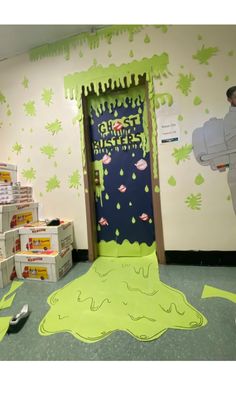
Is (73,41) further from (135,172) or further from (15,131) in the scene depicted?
(135,172)

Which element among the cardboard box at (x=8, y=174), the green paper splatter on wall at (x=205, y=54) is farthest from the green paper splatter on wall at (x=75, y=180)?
the green paper splatter on wall at (x=205, y=54)

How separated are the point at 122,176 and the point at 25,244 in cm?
95

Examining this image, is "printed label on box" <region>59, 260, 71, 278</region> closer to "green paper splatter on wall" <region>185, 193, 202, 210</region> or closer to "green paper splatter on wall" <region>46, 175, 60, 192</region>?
"green paper splatter on wall" <region>46, 175, 60, 192</region>

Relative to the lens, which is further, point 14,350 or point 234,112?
point 234,112

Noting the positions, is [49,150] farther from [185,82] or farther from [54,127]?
[185,82]

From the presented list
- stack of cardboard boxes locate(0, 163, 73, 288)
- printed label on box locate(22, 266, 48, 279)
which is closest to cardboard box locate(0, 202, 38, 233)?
stack of cardboard boxes locate(0, 163, 73, 288)

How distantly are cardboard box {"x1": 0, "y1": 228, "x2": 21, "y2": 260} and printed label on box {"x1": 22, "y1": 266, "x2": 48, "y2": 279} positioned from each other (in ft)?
0.54

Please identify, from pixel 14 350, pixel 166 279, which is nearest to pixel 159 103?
pixel 166 279

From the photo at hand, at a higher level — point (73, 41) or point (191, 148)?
point (73, 41)

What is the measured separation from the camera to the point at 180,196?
5.12 ft

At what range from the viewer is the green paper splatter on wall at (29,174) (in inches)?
72.9

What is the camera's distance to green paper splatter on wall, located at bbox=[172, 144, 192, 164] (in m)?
1.52

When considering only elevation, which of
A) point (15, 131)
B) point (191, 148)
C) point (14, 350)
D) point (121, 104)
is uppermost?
point (121, 104)
